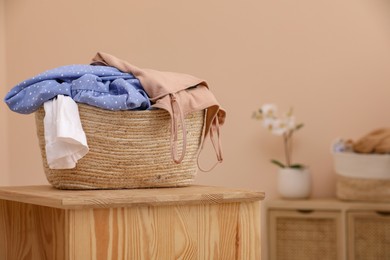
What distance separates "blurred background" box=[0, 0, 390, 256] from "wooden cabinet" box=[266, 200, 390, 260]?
0.26 metres

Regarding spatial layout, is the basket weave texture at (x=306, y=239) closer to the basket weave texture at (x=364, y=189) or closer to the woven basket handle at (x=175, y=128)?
the basket weave texture at (x=364, y=189)

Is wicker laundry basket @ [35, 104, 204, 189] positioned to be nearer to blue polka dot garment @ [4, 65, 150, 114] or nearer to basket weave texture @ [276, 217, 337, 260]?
blue polka dot garment @ [4, 65, 150, 114]

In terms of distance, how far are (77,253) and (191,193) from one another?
29cm

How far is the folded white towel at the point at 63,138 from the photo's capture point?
1470 millimetres

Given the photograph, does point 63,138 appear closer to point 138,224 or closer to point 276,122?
point 138,224

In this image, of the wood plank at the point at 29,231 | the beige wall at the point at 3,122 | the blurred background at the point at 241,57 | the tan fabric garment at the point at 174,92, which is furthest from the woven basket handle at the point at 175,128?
the beige wall at the point at 3,122

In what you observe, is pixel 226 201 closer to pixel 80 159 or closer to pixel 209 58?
Result: pixel 80 159

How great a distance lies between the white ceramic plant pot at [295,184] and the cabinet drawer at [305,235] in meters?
0.11

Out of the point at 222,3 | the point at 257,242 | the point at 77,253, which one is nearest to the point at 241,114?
the point at 222,3

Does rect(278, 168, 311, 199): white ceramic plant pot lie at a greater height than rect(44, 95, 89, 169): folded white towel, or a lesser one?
lesser

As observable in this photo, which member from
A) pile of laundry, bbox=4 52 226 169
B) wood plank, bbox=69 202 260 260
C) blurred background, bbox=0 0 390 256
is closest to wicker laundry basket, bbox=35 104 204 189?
pile of laundry, bbox=4 52 226 169

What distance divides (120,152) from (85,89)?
161 millimetres

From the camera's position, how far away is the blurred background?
143 inches

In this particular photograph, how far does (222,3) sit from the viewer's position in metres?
3.69
